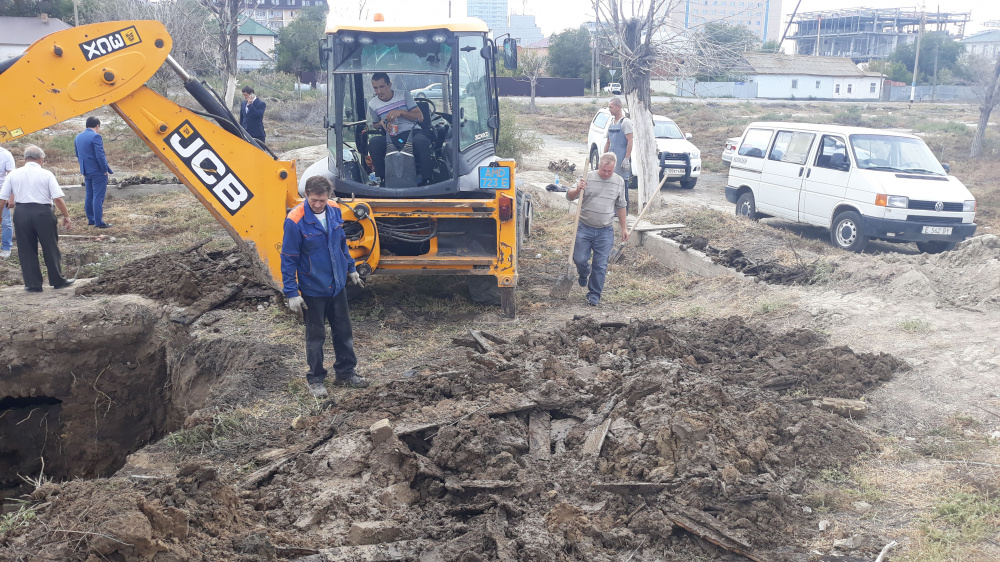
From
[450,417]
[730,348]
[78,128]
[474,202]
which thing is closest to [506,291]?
[474,202]

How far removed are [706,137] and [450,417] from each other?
90.6 ft

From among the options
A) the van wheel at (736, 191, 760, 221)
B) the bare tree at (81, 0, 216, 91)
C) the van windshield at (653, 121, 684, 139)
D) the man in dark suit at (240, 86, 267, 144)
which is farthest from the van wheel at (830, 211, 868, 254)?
the bare tree at (81, 0, 216, 91)

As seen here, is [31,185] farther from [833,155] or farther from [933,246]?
[933,246]

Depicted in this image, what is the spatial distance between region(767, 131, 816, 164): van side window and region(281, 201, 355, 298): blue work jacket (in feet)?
27.9

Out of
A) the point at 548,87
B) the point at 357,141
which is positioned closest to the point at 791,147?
the point at 357,141

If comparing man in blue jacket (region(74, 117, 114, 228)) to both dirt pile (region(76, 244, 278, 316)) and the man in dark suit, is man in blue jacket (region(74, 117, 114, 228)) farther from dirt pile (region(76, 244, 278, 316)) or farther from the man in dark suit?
dirt pile (region(76, 244, 278, 316))

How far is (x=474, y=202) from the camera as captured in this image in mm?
7309

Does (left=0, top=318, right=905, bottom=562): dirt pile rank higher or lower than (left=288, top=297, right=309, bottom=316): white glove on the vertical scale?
lower

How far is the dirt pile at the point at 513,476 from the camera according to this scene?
3689 mm

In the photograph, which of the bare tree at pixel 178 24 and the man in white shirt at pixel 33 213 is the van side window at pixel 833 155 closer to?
the man in white shirt at pixel 33 213

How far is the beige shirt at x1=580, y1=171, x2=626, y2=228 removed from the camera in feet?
27.5

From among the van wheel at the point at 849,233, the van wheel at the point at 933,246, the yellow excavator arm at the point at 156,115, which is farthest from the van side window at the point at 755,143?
the yellow excavator arm at the point at 156,115

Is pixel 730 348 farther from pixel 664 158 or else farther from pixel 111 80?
pixel 664 158

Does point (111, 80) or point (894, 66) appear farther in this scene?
point (894, 66)
